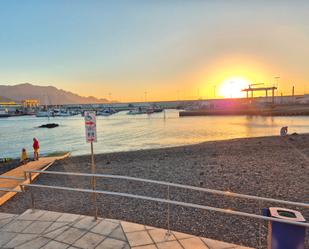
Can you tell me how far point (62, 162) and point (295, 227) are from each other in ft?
49.4

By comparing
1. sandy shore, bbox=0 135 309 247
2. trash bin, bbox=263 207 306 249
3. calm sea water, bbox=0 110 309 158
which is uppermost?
trash bin, bbox=263 207 306 249

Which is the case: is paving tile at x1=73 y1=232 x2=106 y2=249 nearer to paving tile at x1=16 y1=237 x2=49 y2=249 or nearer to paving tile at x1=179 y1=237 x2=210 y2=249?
paving tile at x1=16 y1=237 x2=49 y2=249

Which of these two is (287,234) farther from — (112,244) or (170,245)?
(112,244)

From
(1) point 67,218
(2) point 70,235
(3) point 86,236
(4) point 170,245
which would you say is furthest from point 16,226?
(4) point 170,245

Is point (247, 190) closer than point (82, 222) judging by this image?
No

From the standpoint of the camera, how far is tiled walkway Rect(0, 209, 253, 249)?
4.20m

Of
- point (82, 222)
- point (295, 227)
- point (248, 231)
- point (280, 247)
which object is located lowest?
point (248, 231)

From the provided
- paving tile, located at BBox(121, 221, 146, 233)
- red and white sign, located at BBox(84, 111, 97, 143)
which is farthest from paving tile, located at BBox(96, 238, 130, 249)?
red and white sign, located at BBox(84, 111, 97, 143)

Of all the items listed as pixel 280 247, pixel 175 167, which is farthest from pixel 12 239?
pixel 175 167

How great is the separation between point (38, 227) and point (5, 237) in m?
0.58

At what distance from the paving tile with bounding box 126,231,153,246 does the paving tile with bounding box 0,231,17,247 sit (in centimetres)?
217

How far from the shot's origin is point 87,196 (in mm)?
8102

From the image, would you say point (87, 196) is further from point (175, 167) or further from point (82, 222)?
point (175, 167)

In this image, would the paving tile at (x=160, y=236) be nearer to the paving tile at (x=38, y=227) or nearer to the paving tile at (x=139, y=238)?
the paving tile at (x=139, y=238)
